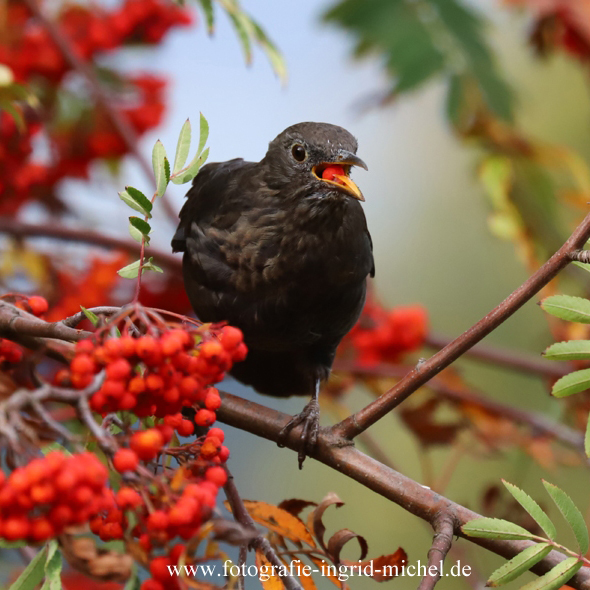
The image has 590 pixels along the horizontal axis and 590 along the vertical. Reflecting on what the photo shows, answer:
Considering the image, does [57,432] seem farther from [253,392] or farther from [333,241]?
[253,392]

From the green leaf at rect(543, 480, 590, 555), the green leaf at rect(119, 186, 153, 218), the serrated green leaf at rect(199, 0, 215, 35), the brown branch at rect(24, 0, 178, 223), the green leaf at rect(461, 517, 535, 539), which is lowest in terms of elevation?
the green leaf at rect(461, 517, 535, 539)

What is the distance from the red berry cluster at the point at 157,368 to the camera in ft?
3.05

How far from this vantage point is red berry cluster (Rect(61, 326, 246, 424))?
93 cm

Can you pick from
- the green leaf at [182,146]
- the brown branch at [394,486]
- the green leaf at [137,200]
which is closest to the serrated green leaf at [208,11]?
the green leaf at [182,146]

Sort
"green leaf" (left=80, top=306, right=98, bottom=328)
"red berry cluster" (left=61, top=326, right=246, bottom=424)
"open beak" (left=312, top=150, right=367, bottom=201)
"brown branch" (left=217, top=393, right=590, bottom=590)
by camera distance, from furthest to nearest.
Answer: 1. "open beak" (left=312, top=150, right=367, bottom=201)
2. "brown branch" (left=217, top=393, right=590, bottom=590)
3. "green leaf" (left=80, top=306, right=98, bottom=328)
4. "red berry cluster" (left=61, top=326, right=246, bottom=424)

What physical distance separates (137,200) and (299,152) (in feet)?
3.05

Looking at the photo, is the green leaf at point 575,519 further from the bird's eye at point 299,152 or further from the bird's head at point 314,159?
the bird's eye at point 299,152

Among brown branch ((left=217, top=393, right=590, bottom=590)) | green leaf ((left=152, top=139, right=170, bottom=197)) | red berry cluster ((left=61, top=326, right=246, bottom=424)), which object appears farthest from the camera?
brown branch ((left=217, top=393, right=590, bottom=590))

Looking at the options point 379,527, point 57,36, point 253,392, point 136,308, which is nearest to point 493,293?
point 379,527

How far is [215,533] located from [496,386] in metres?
5.62

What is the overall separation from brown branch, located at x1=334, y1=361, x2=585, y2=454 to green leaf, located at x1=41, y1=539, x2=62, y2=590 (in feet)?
5.41

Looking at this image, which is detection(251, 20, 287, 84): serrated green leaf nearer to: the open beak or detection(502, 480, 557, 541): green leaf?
the open beak

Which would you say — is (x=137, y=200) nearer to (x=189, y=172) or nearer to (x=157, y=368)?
(x=189, y=172)

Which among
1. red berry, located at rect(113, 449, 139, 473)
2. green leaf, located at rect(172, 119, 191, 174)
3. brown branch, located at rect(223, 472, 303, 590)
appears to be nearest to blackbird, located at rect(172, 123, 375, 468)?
brown branch, located at rect(223, 472, 303, 590)
